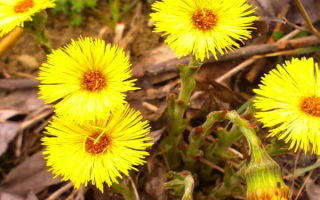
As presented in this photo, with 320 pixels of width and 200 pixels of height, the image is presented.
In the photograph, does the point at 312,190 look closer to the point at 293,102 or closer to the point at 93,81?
the point at 293,102

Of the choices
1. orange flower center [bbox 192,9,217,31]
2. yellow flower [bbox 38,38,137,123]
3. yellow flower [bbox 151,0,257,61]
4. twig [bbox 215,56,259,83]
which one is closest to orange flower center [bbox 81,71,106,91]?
yellow flower [bbox 38,38,137,123]

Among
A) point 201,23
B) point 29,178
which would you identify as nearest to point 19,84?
point 29,178

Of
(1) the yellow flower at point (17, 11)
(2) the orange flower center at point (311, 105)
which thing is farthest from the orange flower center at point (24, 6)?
(2) the orange flower center at point (311, 105)

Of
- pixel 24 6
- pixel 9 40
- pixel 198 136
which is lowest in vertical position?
pixel 198 136

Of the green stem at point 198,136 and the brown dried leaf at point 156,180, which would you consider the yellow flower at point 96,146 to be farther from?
the brown dried leaf at point 156,180

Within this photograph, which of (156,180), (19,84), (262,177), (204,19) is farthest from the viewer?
(19,84)

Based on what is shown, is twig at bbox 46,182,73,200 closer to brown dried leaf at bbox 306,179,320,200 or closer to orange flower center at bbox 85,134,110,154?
orange flower center at bbox 85,134,110,154
